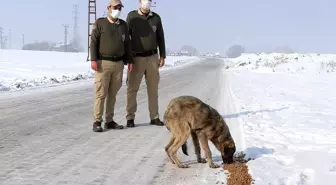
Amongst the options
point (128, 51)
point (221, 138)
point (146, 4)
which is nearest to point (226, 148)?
point (221, 138)

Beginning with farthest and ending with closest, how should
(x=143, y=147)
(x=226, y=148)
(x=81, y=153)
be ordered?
(x=143, y=147)
(x=81, y=153)
(x=226, y=148)

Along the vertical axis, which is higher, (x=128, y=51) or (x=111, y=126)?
(x=128, y=51)

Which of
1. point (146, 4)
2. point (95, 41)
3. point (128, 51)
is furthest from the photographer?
point (146, 4)

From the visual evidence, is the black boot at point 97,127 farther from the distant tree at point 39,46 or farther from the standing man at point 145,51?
the distant tree at point 39,46

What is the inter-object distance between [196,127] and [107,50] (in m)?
2.82

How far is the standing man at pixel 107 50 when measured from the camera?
7.01 meters

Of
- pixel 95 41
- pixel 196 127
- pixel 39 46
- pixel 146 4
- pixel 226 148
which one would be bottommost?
pixel 39 46

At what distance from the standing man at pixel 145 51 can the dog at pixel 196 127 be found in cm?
269

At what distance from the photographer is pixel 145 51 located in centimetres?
766

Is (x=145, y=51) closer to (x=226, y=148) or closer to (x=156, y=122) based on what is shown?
(x=156, y=122)

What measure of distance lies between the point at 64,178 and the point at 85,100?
7.55 m

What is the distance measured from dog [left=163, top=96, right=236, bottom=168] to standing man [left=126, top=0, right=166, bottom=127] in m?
2.69

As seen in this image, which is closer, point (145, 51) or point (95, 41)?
point (95, 41)

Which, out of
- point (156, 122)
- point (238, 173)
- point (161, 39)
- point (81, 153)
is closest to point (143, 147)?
point (81, 153)
